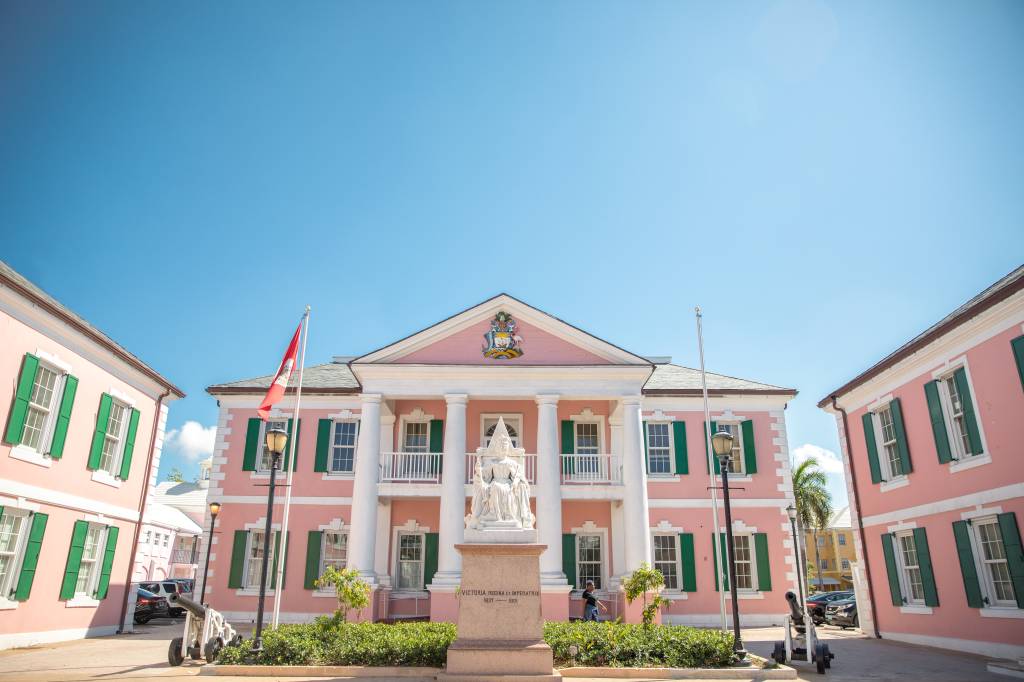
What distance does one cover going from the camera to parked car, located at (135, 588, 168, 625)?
2075 cm

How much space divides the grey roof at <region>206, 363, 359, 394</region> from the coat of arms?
5107 millimetres

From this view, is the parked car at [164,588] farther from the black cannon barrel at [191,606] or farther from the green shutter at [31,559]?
the black cannon barrel at [191,606]

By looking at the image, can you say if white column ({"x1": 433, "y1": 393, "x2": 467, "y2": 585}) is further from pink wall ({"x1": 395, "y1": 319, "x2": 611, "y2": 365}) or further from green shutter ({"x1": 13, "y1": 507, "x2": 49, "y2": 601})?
green shutter ({"x1": 13, "y1": 507, "x2": 49, "y2": 601})

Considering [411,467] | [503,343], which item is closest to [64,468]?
[411,467]

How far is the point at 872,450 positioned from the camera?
1681 centimetres

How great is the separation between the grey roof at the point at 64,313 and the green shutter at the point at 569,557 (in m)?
12.4

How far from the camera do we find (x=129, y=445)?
16844 mm

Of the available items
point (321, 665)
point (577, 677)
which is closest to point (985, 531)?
point (577, 677)

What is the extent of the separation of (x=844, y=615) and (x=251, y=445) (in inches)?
784

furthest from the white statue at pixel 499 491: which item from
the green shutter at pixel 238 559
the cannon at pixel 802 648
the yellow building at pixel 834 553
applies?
the yellow building at pixel 834 553

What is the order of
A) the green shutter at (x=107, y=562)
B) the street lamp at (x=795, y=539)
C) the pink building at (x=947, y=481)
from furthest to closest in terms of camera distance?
the street lamp at (x=795, y=539) < the green shutter at (x=107, y=562) < the pink building at (x=947, y=481)

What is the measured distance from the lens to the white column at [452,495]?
1689 centimetres

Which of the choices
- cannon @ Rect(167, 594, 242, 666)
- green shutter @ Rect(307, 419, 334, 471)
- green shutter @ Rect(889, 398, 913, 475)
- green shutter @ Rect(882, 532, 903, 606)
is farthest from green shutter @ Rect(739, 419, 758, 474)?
cannon @ Rect(167, 594, 242, 666)

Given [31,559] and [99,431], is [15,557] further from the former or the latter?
[99,431]
